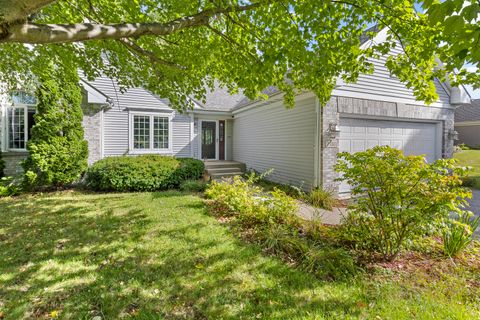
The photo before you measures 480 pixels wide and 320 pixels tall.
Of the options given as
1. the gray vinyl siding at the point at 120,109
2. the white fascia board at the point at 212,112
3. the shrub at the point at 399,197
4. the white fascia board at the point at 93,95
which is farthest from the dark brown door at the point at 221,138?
the shrub at the point at 399,197

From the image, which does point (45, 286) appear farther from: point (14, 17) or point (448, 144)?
point (448, 144)

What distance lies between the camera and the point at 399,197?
368cm

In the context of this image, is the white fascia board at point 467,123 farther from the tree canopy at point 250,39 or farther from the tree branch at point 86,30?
the tree branch at point 86,30

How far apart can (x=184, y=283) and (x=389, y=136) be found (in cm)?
879

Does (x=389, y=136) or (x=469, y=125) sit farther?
(x=469, y=125)

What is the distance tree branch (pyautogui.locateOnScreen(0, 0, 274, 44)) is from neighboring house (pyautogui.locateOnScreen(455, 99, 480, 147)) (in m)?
26.2

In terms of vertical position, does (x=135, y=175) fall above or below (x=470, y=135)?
below

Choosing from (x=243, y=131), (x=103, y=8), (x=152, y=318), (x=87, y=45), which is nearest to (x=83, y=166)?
(x=87, y=45)

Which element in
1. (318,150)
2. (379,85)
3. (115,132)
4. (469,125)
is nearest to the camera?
(318,150)

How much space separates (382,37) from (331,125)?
3504 millimetres

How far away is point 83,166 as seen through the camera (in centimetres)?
895

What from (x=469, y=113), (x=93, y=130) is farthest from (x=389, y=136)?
(x=469, y=113)

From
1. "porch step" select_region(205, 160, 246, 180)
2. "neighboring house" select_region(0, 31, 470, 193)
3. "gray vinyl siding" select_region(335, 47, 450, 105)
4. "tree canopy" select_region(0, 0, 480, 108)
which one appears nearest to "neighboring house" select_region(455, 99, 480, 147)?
"neighboring house" select_region(0, 31, 470, 193)

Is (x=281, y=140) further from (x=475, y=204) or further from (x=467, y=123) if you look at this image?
(x=467, y=123)
